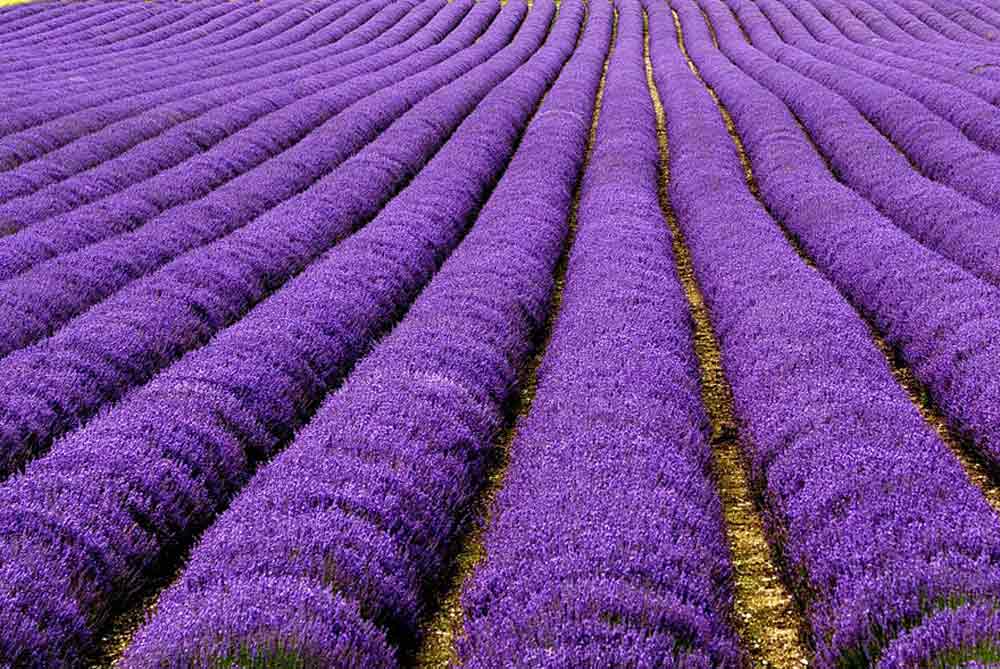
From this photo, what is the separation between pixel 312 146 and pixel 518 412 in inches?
336

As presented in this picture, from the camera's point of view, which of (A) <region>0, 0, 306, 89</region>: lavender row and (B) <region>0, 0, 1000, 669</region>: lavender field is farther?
(A) <region>0, 0, 306, 89</region>: lavender row

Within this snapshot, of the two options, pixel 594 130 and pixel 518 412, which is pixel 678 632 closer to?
pixel 518 412

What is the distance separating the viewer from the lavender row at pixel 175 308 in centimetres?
550

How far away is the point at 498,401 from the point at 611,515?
2.15m

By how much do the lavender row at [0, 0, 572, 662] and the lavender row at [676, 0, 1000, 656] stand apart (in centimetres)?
277

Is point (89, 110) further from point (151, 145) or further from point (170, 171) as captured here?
point (170, 171)

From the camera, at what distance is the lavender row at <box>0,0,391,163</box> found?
13336mm

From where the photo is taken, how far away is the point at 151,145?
44.1 feet

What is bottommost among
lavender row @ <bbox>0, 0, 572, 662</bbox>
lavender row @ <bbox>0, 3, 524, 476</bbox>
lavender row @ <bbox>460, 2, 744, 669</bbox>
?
lavender row @ <bbox>0, 3, 524, 476</bbox>

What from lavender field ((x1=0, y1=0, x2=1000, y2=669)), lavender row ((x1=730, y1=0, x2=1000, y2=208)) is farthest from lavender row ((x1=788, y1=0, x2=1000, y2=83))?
lavender field ((x1=0, y1=0, x2=1000, y2=669))

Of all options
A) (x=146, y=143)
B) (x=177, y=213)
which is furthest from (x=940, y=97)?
(x=146, y=143)

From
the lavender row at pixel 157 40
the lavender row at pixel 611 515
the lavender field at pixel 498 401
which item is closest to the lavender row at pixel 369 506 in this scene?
the lavender field at pixel 498 401

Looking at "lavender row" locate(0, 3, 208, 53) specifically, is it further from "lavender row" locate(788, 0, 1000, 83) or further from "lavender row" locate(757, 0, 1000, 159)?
"lavender row" locate(788, 0, 1000, 83)

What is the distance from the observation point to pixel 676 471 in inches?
176
